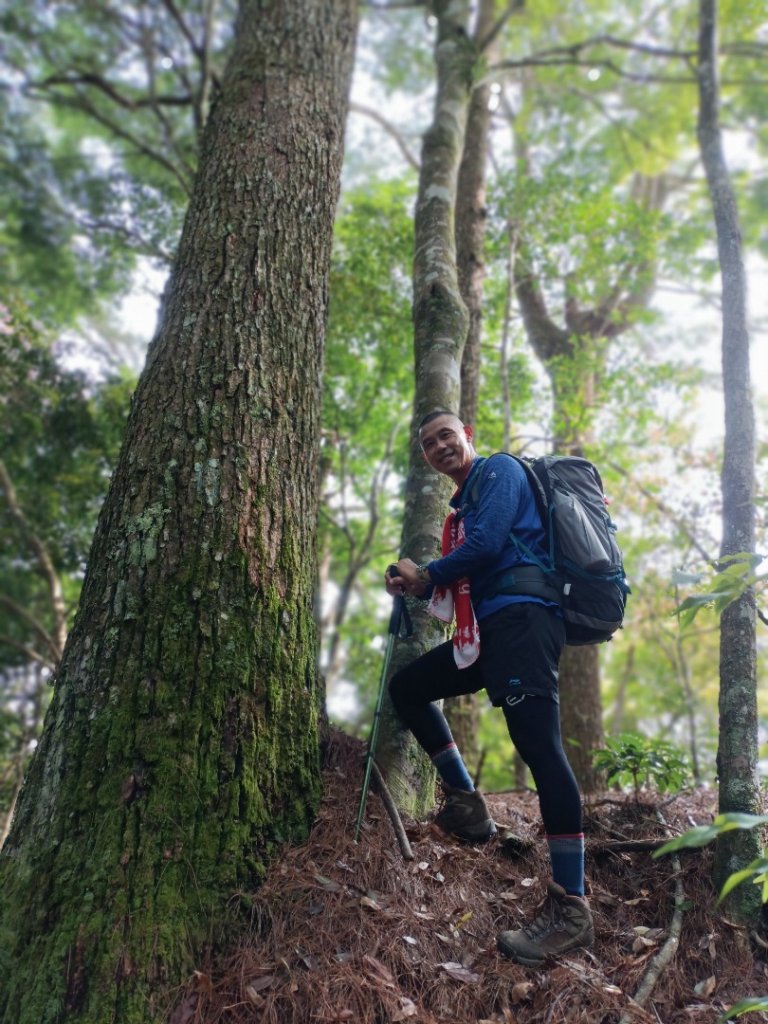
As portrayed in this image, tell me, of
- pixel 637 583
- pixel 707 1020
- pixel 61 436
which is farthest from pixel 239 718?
pixel 637 583

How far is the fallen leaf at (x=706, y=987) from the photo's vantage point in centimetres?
246

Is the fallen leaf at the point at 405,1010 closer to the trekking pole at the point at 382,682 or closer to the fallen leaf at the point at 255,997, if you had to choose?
the fallen leaf at the point at 255,997

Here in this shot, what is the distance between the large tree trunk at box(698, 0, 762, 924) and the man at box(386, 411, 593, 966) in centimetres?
76

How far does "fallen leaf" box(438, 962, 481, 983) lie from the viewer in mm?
2381

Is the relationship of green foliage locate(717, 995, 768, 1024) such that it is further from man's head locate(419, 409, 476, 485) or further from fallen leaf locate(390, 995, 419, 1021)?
man's head locate(419, 409, 476, 485)

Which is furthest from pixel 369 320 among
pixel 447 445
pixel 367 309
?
pixel 447 445

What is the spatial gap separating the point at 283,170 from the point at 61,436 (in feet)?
23.7

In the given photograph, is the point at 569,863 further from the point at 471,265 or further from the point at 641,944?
the point at 471,265

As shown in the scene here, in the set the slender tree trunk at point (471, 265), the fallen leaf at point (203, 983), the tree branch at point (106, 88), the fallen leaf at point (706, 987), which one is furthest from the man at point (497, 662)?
the tree branch at point (106, 88)

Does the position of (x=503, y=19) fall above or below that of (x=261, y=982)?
above

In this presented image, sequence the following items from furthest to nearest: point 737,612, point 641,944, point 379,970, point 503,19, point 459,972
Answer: point 503,19
point 737,612
point 641,944
point 459,972
point 379,970

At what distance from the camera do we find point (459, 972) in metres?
2.41

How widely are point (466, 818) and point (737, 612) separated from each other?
5.56ft

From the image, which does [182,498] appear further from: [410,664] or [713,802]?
[713,802]
